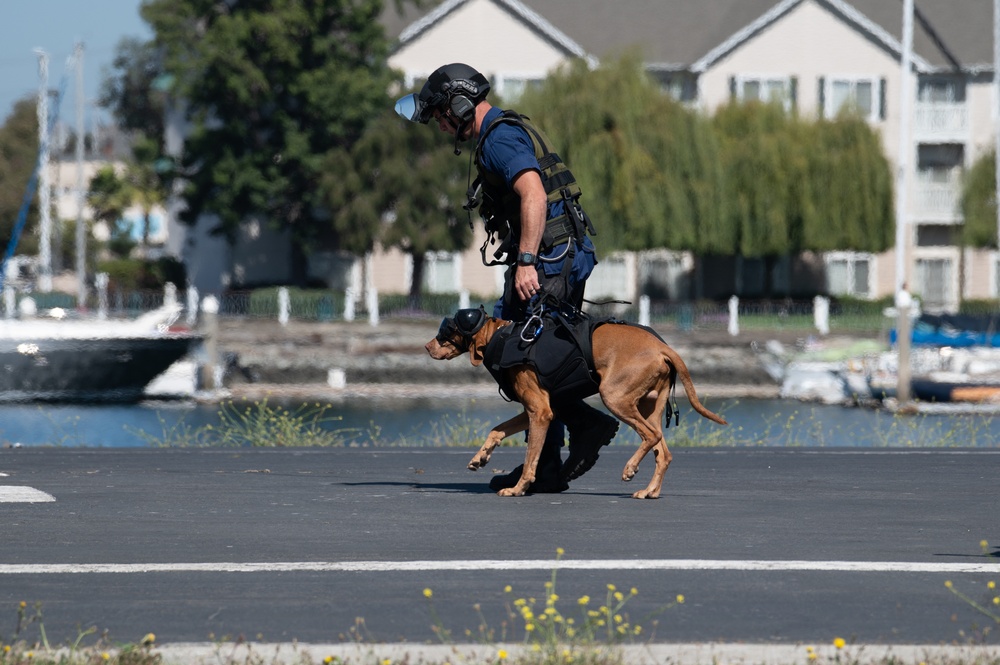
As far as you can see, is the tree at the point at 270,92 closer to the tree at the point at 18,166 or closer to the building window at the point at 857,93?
the building window at the point at 857,93

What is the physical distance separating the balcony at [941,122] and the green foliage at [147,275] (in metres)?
26.0

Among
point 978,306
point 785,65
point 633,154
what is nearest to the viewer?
point 633,154

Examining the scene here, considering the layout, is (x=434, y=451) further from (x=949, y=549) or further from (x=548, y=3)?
(x=548, y=3)

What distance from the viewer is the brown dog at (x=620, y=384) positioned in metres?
7.85

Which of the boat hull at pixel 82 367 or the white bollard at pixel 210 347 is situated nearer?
the boat hull at pixel 82 367

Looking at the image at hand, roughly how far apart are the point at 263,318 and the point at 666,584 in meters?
40.9

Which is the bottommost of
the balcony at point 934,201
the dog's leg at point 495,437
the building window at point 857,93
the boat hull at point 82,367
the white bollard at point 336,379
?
the white bollard at point 336,379

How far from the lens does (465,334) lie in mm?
8070

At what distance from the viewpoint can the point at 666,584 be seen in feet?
18.1

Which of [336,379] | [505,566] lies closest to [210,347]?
[336,379]

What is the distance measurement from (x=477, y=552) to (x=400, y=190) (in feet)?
130

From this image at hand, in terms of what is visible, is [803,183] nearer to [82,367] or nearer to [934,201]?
[934,201]

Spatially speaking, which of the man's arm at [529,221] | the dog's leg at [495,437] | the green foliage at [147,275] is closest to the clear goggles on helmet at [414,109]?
the man's arm at [529,221]

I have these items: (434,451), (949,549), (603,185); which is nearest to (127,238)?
(603,185)
